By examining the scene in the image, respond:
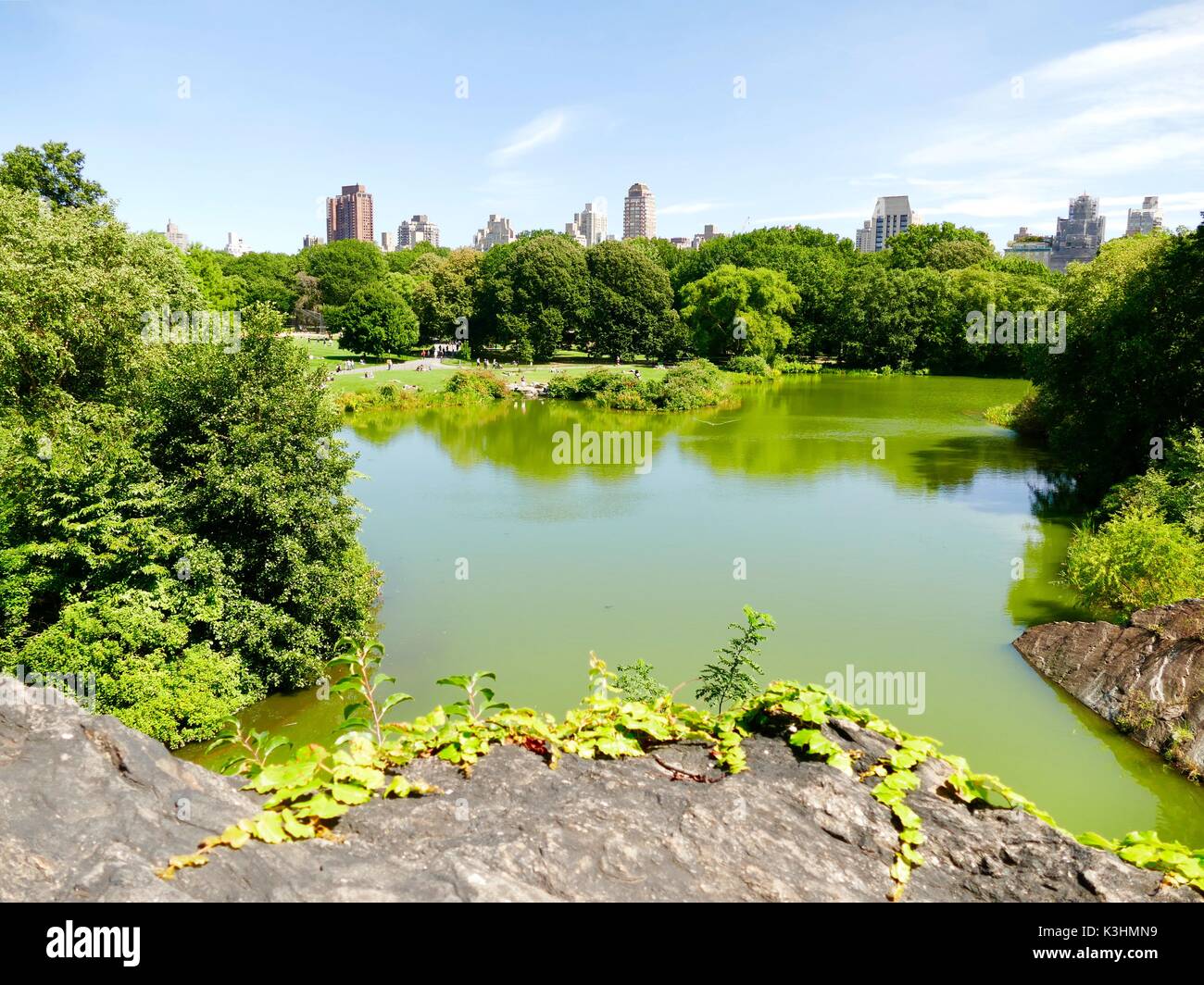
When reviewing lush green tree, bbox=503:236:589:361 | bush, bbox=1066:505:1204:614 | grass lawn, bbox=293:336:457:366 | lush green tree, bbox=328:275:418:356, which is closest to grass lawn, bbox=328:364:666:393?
lush green tree, bbox=503:236:589:361

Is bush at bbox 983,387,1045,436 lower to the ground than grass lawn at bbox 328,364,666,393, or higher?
lower

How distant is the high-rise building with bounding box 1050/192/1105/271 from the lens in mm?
168875

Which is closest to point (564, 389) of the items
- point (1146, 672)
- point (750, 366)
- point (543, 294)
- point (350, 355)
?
point (543, 294)

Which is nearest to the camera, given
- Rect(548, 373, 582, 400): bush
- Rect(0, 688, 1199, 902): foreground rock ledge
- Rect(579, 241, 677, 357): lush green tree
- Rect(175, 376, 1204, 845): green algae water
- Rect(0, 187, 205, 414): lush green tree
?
Rect(0, 688, 1199, 902): foreground rock ledge

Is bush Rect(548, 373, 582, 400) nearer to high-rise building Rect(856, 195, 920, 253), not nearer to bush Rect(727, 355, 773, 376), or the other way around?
bush Rect(727, 355, 773, 376)

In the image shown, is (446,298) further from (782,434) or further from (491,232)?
(491,232)

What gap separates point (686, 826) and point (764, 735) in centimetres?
106

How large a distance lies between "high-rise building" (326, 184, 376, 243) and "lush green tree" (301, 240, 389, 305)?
90108 mm

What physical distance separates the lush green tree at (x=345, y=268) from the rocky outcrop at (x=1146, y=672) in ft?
239

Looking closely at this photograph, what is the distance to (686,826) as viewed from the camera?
3.64m

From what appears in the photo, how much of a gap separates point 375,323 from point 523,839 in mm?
58680

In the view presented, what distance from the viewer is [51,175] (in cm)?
2755
